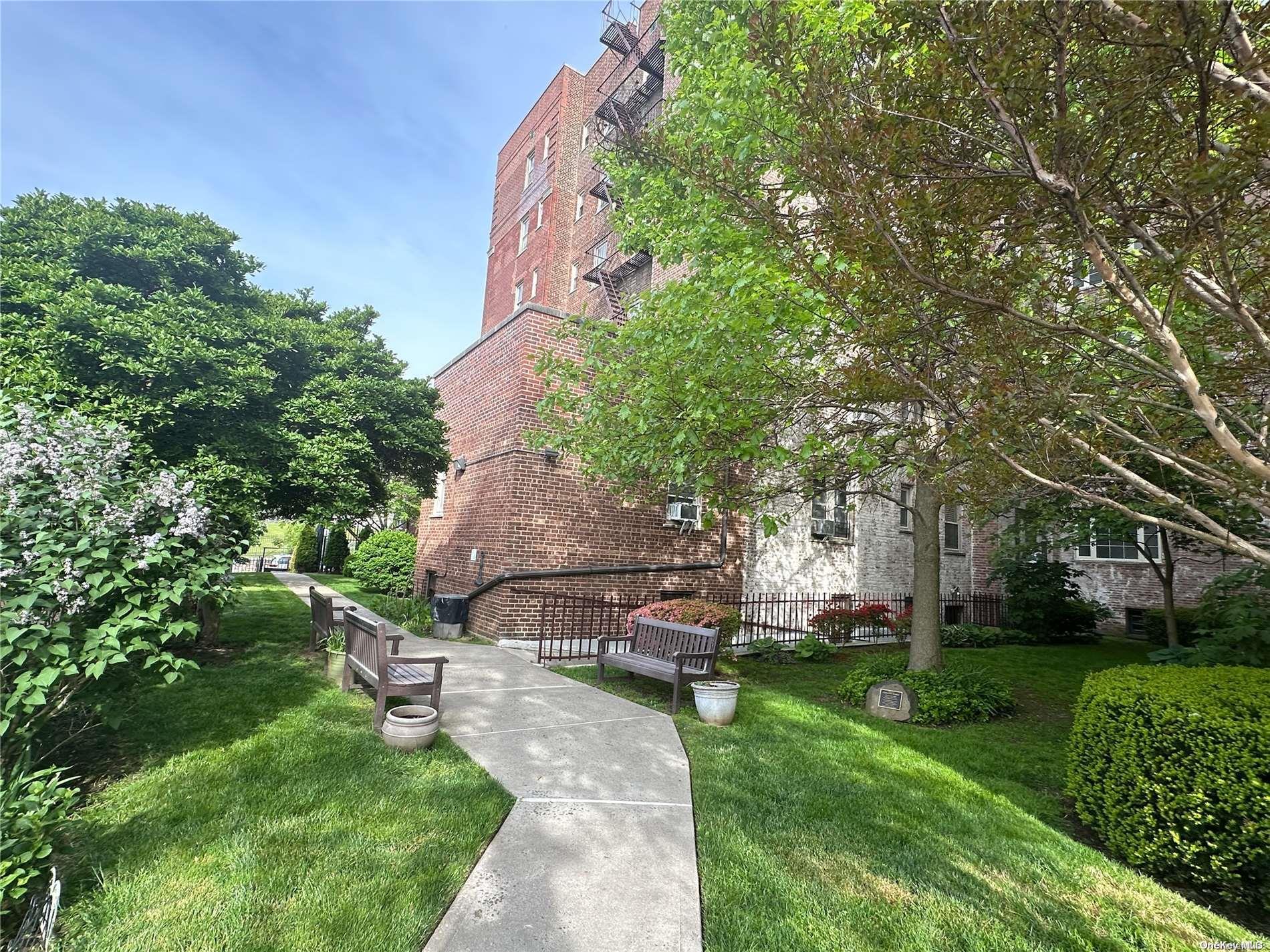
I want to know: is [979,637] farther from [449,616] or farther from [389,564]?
[389,564]

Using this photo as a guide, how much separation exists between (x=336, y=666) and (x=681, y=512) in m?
7.53

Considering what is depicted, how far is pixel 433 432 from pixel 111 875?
8.50 m

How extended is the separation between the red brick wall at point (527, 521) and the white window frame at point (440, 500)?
108cm

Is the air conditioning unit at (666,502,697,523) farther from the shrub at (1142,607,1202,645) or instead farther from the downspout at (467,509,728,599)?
the shrub at (1142,607,1202,645)

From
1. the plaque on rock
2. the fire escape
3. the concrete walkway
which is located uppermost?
the fire escape

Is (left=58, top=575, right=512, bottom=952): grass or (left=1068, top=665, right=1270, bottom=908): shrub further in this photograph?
(left=1068, top=665, right=1270, bottom=908): shrub

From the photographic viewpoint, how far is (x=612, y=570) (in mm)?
11508

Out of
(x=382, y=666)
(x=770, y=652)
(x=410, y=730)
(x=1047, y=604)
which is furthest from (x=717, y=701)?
(x=1047, y=604)

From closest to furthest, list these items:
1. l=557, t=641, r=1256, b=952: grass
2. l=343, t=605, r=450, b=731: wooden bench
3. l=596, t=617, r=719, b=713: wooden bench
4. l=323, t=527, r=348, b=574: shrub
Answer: l=557, t=641, r=1256, b=952: grass, l=343, t=605, r=450, b=731: wooden bench, l=596, t=617, r=719, b=713: wooden bench, l=323, t=527, r=348, b=574: shrub

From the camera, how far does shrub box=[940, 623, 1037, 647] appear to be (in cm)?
1395

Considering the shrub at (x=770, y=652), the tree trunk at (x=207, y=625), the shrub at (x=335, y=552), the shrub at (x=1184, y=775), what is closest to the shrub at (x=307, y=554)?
the shrub at (x=335, y=552)

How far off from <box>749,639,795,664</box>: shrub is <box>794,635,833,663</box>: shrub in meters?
0.18

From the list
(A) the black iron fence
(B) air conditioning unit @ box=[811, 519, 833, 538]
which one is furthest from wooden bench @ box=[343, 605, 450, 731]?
(B) air conditioning unit @ box=[811, 519, 833, 538]

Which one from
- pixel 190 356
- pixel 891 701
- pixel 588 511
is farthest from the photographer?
pixel 588 511
